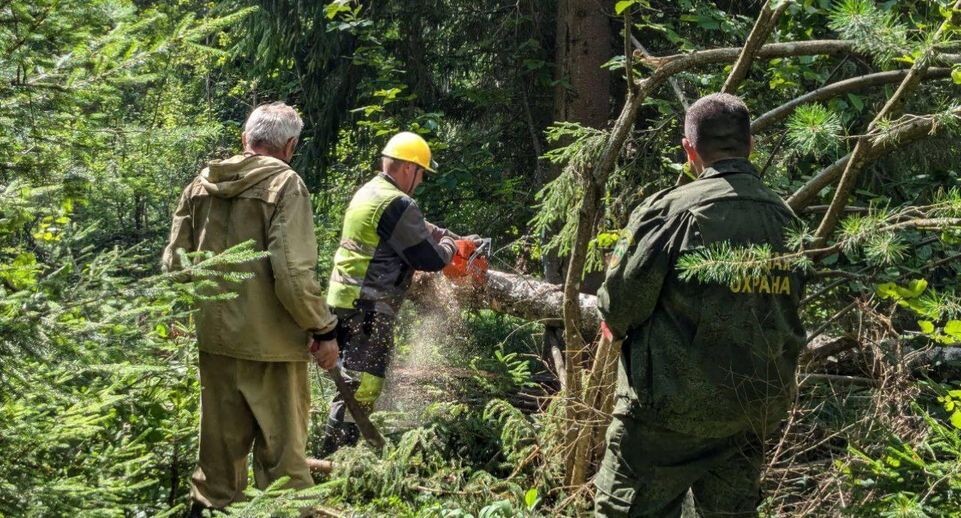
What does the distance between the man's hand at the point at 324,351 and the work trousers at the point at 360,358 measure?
4.37ft

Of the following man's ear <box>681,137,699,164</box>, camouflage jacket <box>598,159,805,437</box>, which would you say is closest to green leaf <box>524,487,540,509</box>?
camouflage jacket <box>598,159,805,437</box>

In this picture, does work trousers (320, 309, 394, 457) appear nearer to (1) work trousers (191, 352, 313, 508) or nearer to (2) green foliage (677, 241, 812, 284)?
(1) work trousers (191, 352, 313, 508)

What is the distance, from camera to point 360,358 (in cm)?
652

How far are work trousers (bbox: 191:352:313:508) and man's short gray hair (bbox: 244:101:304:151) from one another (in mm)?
1093

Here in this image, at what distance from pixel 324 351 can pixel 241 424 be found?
55cm

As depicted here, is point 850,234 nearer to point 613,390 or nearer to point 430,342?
point 613,390

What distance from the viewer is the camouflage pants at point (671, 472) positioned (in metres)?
3.83

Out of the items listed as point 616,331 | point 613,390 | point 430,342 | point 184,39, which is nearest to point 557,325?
point 430,342

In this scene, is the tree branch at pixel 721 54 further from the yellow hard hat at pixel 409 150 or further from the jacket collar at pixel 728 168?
the yellow hard hat at pixel 409 150

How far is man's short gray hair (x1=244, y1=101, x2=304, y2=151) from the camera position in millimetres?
4953

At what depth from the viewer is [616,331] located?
3.90 metres

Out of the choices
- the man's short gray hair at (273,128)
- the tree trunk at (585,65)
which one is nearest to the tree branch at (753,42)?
the man's short gray hair at (273,128)

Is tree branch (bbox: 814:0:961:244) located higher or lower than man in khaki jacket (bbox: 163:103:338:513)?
higher

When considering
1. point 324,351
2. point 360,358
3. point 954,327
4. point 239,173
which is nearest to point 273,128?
point 239,173
